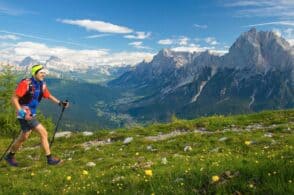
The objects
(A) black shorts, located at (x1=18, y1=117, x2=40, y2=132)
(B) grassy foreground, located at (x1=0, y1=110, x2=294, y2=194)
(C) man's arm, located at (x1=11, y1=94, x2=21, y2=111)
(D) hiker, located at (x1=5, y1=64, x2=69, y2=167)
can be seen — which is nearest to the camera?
(B) grassy foreground, located at (x1=0, y1=110, x2=294, y2=194)

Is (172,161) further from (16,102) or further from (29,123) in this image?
(16,102)

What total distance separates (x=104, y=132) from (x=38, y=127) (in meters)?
9.43

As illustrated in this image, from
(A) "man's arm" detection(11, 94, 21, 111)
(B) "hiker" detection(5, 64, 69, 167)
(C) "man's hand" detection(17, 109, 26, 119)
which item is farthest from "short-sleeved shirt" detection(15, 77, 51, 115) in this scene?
(C) "man's hand" detection(17, 109, 26, 119)

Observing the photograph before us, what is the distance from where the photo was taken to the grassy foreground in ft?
30.2

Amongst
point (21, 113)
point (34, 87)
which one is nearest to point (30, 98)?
point (34, 87)

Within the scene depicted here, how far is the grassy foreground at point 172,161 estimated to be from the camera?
9.20m

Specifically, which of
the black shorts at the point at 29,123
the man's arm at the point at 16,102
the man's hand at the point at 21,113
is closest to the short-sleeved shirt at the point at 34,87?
the man's arm at the point at 16,102

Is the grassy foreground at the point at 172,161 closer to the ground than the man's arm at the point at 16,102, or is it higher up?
closer to the ground

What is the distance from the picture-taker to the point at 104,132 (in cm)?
2605

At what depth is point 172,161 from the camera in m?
14.2

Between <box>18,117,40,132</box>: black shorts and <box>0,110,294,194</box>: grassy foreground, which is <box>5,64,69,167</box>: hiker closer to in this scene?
<box>18,117,40,132</box>: black shorts

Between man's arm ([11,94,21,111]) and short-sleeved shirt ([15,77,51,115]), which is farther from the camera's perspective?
short-sleeved shirt ([15,77,51,115])

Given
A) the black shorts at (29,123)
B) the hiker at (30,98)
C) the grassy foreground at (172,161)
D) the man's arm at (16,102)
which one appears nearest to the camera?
the grassy foreground at (172,161)

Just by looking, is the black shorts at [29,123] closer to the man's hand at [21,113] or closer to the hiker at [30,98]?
the hiker at [30,98]
